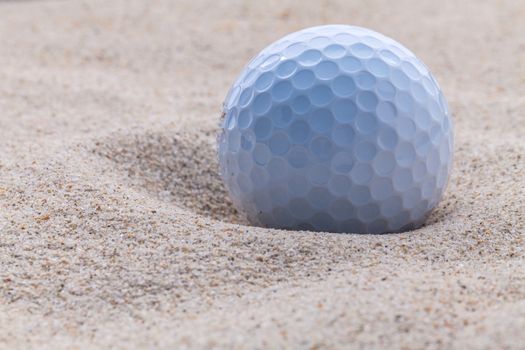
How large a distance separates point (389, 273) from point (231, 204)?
1.03 m

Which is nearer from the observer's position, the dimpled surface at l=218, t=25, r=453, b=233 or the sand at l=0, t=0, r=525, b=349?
the sand at l=0, t=0, r=525, b=349

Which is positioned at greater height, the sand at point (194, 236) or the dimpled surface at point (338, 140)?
the dimpled surface at point (338, 140)

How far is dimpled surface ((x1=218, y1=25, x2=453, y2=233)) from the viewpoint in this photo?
263 cm

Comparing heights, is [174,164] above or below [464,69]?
below

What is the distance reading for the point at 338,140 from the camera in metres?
2.62

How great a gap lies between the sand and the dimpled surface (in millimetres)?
132

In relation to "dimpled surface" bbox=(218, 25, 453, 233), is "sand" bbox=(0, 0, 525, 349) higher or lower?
lower

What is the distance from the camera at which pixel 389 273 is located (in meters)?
2.32

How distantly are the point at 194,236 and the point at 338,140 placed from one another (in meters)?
0.54

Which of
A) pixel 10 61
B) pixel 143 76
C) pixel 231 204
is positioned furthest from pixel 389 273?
pixel 10 61

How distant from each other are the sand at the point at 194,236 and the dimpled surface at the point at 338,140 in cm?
13

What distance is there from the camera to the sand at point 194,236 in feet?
6.76

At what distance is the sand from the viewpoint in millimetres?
2061

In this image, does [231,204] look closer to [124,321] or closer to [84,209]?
[84,209]
